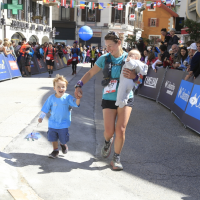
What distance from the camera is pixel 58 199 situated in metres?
3.54

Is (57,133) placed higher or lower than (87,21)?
lower

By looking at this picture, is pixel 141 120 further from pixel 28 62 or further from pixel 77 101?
pixel 28 62

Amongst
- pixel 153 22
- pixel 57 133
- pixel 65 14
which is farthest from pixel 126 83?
pixel 153 22

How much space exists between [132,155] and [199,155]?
113 cm

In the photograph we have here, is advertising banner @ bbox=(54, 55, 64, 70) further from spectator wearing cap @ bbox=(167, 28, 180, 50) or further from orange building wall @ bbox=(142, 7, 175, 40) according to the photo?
orange building wall @ bbox=(142, 7, 175, 40)

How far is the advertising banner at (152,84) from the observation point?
11008 mm

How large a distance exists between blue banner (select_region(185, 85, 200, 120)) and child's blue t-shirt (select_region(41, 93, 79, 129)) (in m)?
3.26

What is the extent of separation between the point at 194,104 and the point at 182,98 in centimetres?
107

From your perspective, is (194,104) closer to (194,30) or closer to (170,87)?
(170,87)

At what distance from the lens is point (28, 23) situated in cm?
3122

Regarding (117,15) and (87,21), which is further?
(117,15)

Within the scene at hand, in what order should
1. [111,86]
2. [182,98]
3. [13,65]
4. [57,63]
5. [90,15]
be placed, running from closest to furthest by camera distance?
1. [111,86]
2. [182,98]
3. [13,65]
4. [57,63]
5. [90,15]

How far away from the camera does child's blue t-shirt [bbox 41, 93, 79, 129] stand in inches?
182

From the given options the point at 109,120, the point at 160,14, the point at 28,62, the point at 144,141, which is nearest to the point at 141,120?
the point at 144,141
